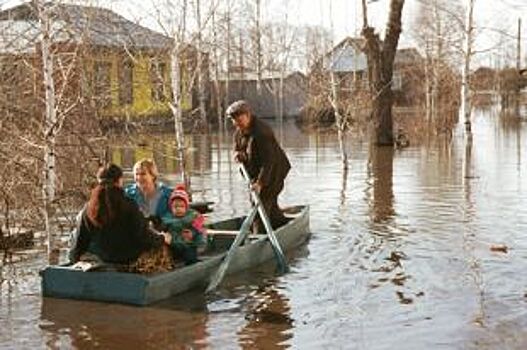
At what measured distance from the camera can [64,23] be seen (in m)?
11.7

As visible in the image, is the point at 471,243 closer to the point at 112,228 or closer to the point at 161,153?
the point at 112,228

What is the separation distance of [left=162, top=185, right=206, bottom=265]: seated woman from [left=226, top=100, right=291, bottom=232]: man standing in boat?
167cm

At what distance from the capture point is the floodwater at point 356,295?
713 cm

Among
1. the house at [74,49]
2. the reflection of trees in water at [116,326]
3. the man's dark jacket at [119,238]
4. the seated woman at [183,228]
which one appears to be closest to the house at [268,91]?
the house at [74,49]

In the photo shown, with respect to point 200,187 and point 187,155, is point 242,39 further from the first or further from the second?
point 200,187

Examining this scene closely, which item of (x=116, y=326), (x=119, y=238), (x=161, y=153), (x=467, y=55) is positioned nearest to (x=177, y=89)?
(x=119, y=238)

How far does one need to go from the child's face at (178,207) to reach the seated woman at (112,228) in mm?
470

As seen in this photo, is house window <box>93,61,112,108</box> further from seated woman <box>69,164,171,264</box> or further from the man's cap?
seated woman <box>69,164,171,264</box>

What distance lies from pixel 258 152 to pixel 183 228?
2.09m

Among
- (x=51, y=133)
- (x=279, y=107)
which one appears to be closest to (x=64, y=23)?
(x=51, y=133)

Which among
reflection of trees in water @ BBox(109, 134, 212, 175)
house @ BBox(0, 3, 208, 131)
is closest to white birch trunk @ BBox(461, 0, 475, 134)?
reflection of trees in water @ BBox(109, 134, 212, 175)

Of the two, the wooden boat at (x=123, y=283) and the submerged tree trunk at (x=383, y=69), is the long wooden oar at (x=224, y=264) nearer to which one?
the wooden boat at (x=123, y=283)

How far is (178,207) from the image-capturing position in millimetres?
8844

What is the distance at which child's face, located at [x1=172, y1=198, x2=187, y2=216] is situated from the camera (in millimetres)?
8828
